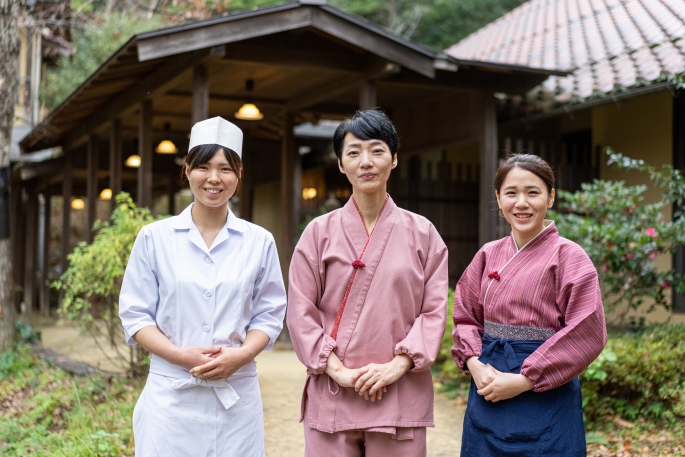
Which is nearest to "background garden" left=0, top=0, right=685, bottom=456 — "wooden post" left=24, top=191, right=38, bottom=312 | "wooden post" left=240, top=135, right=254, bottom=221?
"wooden post" left=240, top=135, right=254, bottom=221

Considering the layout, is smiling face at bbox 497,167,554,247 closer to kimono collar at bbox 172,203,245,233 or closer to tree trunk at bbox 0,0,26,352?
kimono collar at bbox 172,203,245,233

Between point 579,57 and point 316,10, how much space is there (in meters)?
3.67

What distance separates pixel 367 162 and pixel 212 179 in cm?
57

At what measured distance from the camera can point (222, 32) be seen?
6348 mm

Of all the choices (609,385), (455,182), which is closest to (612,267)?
(609,385)

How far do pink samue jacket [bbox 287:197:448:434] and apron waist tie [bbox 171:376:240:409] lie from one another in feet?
0.92

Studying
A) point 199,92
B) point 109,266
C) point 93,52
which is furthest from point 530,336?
point 93,52

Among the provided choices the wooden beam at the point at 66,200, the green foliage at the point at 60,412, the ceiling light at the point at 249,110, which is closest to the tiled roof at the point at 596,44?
the ceiling light at the point at 249,110

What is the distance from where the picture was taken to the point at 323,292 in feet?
8.75

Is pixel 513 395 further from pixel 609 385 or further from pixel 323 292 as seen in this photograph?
pixel 609 385

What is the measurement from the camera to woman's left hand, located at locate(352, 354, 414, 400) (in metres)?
2.48

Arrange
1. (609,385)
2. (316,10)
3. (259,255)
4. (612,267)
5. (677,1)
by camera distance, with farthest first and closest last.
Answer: (677,1) < (316,10) < (612,267) < (609,385) < (259,255)

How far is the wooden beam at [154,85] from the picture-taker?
687cm

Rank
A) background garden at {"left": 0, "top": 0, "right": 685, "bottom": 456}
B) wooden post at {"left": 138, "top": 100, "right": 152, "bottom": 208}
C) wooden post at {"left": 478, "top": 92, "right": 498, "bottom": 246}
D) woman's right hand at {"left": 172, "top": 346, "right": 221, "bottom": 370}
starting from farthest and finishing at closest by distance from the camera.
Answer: wooden post at {"left": 138, "top": 100, "right": 152, "bottom": 208}, wooden post at {"left": 478, "top": 92, "right": 498, "bottom": 246}, background garden at {"left": 0, "top": 0, "right": 685, "bottom": 456}, woman's right hand at {"left": 172, "top": 346, "right": 221, "bottom": 370}
